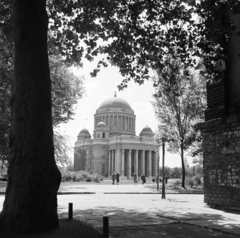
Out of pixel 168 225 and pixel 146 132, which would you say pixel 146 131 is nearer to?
pixel 146 132

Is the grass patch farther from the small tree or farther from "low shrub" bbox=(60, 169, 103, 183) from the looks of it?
"low shrub" bbox=(60, 169, 103, 183)

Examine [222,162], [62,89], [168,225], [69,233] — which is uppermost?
[62,89]

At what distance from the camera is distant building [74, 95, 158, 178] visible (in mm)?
91062

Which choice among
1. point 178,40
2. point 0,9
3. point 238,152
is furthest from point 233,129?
point 0,9

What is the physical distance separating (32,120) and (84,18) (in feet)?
19.9

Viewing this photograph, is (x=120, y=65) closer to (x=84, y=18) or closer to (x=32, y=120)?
(x=84, y=18)

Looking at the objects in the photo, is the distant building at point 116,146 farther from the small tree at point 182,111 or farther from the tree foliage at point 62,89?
the tree foliage at point 62,89

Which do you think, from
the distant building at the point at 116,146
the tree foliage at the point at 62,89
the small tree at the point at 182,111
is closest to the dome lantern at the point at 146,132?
the distant building at the point at 116,146

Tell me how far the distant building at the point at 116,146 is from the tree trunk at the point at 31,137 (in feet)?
263

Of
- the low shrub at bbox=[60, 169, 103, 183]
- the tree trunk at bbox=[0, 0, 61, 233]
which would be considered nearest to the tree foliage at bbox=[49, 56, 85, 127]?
the tree trunk at bbox=[0, 0, 61, 233]

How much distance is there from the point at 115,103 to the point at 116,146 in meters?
19.9

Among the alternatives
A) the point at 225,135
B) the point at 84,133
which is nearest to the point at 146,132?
the point at 84,133

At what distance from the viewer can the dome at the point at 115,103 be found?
4146 inches

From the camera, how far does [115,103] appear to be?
346 feet
